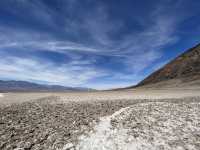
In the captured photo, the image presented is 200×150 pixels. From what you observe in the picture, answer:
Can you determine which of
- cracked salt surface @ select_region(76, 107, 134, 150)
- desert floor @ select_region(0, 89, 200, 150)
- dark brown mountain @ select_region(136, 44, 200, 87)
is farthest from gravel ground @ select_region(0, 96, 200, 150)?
dark brown mountain @ select_region(136, 44, 200, 87)

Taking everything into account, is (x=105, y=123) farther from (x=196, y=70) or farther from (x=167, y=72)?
(x=167, y=72)

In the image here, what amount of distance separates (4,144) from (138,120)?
20.3ft

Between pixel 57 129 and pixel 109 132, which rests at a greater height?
pixel 109 132

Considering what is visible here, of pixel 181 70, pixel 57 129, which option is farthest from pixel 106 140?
pixel 181 70

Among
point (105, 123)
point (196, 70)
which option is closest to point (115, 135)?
point (105, 123)

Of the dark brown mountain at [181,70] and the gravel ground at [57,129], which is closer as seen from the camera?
the gravel ground at [57,129]

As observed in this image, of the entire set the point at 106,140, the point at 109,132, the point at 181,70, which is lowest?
the point at 106,140

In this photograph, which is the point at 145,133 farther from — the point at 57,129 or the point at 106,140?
the point at 57,129

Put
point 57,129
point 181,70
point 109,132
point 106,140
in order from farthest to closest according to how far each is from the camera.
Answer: point 181,70, point 57,129, point 109,132, point 106,140

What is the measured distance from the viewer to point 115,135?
723 centimetres

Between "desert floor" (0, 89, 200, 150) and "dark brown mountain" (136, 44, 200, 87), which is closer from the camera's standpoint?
"desert floor" (0, 89, 200, 150)

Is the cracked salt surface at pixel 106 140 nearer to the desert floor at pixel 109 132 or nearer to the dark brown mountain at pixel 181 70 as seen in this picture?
the desert floor at pixel 109 132

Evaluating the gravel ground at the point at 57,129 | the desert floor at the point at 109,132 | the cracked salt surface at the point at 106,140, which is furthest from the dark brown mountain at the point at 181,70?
the cracked salt surface at the point at 106,140

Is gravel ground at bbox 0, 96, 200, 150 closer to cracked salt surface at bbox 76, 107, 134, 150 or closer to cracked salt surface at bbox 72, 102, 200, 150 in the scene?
cracked salt surface at bbox 72, 102, 200, 150
